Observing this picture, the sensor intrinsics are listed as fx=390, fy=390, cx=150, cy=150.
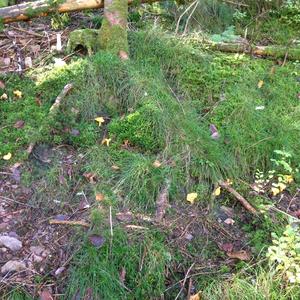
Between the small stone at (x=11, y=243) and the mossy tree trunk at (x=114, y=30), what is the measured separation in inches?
85.9

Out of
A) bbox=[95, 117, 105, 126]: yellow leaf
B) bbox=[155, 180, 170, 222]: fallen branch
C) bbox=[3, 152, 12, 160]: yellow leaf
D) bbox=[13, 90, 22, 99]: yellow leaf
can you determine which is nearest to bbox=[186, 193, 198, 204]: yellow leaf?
bbox=[155, 180, 170, 222]: fallen branch

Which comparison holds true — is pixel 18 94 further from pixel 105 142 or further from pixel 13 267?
pixel 13 267

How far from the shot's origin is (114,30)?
13.4 feet

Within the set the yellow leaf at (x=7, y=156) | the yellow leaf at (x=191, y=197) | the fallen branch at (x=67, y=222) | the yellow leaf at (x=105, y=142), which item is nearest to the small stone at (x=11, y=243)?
the fallen branch at (x=67, y=222)

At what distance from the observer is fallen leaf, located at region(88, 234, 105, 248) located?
259 cm

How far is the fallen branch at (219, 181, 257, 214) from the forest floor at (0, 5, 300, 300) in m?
0.04

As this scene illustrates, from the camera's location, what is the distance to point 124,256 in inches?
101

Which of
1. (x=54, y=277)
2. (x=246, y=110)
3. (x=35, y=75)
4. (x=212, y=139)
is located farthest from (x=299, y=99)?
(x=54, y=277)

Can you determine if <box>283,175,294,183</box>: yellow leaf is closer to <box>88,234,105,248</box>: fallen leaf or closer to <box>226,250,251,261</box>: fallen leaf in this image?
<box>226,250,251,261</box>: fallen leaf

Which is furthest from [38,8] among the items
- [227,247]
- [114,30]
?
[227,247]

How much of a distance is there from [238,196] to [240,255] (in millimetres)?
539

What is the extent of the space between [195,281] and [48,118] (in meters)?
1.89

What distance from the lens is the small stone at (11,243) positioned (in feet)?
8.66

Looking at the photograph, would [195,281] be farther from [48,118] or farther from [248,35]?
[248,35]
